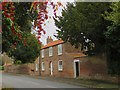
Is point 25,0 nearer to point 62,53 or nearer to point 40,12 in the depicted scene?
point 40,12

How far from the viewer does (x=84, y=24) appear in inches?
1106

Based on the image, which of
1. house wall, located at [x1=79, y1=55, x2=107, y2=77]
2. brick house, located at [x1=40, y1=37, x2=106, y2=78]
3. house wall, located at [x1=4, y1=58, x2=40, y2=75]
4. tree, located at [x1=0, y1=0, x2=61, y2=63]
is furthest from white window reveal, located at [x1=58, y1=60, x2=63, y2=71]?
tree, located at [x1=0, y1=0, x2=61, y2=63]

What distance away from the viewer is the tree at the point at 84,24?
27.5m

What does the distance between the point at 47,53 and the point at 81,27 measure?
85.5ft

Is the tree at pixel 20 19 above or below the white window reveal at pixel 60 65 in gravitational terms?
above

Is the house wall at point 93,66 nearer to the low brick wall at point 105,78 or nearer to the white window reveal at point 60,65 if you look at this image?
the low brick wall at point 105,78

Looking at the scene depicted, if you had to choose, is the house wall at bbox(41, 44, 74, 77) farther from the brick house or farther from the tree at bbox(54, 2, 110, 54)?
the tree at bbox(54, 2, 110, 54)

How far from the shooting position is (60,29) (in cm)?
3319

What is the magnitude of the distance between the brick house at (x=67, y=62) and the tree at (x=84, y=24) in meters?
3.79

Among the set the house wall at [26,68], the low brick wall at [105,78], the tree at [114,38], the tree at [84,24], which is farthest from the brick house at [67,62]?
the house wall at [26,68]

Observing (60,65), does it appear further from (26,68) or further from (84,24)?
(84,24)

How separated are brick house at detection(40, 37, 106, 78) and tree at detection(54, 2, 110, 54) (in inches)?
149

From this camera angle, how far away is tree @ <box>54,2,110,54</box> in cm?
2746

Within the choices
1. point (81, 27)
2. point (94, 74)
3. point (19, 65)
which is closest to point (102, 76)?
point (94, 74)
